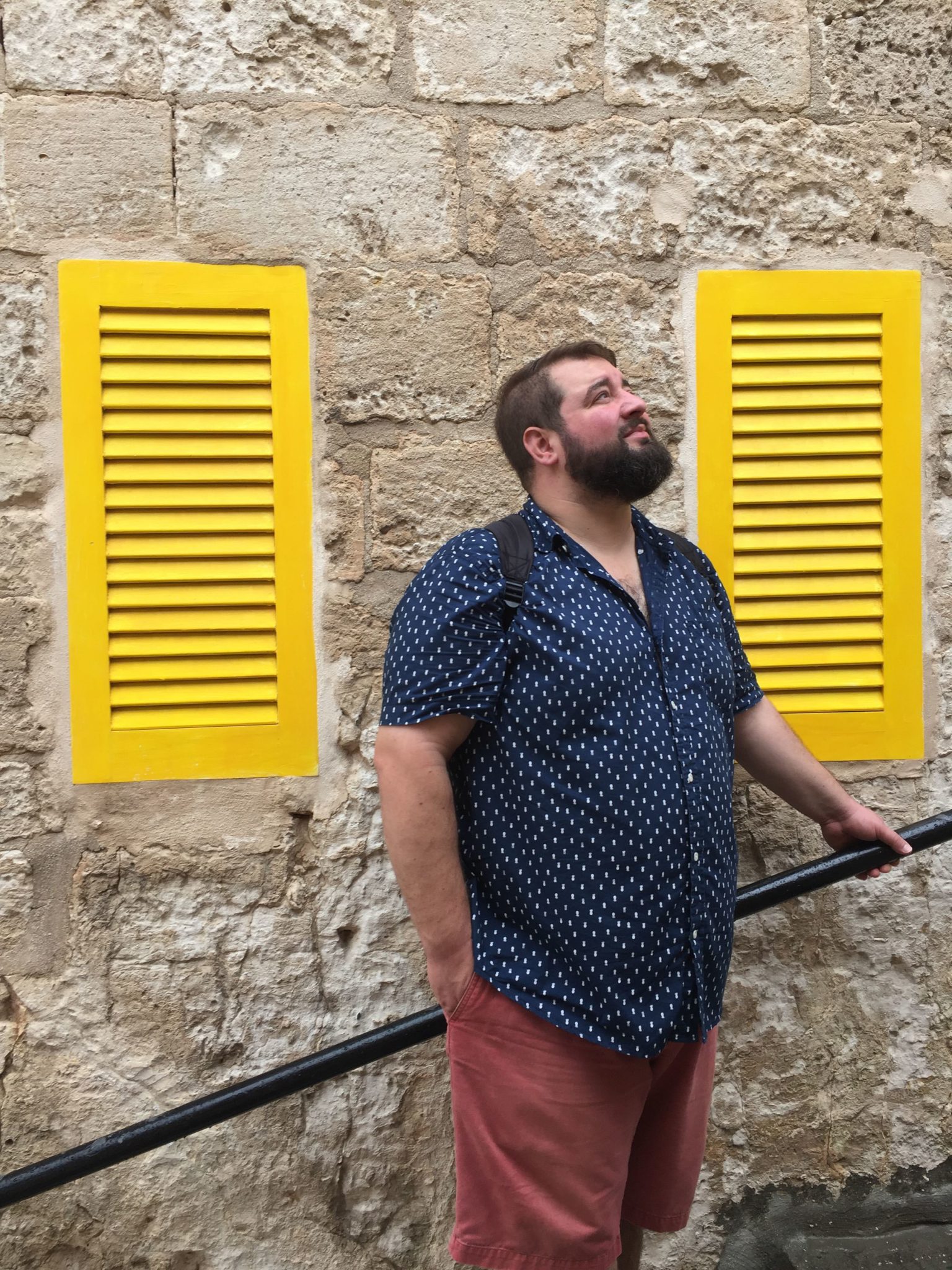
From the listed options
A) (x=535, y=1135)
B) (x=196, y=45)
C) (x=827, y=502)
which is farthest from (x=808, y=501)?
(x=196, y=45)

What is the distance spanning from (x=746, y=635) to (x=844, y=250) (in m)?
0.91

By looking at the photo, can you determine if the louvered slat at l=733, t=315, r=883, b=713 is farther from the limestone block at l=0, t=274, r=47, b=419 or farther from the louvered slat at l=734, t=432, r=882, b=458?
the limestone block at l=0, t=274, r=47, b=419

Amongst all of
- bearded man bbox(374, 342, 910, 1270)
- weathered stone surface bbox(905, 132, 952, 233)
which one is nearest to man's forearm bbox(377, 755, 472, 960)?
bearded man bbox(374, 342, 910, 1270)

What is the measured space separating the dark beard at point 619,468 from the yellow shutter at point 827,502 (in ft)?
1.84

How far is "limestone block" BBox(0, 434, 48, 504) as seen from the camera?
7.32ft

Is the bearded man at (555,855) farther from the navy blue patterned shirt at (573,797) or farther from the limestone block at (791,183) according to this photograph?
the limestone block at (791,183)

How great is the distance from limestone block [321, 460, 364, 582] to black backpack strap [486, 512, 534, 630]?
0.53 m

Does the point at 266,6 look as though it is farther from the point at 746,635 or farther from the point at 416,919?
the point at 416,919

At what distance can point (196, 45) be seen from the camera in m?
2.27

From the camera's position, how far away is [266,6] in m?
2.28

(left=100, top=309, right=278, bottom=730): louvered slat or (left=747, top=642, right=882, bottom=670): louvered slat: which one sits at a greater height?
(left=100, top=309, right=278, bottom=730): louvered slat

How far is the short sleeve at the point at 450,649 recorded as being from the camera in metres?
1.69

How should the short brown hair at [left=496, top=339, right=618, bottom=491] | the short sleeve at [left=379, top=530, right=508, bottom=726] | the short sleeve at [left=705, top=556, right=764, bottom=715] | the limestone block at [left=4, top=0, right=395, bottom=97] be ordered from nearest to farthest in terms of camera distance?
the short sleeve at [left=379, top=530, right=508, bottom=726], the short brown hair at [left=496, top=339, right=618, bottom=491], the short sleeve at [left=705, top=556, right=764, bottom=715], the limestone block at [left=4, top=0, right=395, bottom=97]

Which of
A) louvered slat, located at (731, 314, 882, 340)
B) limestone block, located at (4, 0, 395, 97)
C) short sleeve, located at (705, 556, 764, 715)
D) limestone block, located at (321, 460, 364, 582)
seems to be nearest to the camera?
short sleeve, located at (705, 556, 764, 715)
